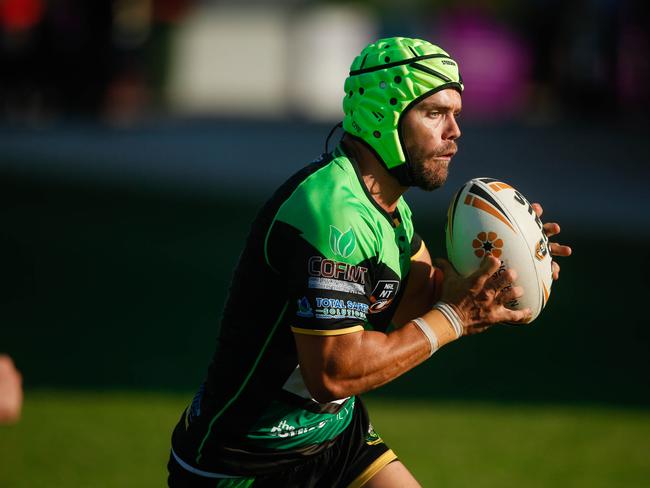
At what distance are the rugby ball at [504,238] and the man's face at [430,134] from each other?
14.3 inches

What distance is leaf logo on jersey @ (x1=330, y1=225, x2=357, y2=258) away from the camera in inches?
172

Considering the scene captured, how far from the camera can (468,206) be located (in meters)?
5.15

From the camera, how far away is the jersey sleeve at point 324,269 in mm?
4340

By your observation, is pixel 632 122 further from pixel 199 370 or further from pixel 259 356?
pixel 259 356

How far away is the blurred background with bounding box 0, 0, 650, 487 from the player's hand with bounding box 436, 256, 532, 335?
88 centimetres

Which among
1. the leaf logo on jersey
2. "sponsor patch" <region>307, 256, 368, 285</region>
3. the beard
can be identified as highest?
the beard

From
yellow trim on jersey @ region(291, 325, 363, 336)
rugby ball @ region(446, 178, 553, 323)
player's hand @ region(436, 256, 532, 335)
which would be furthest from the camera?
rugby ball @ region(446, 178, 553, 323)

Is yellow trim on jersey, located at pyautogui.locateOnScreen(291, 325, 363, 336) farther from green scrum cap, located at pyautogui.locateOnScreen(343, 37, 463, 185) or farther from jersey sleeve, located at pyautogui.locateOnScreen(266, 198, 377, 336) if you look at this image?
green scrum cap, located at pyautogui.locateOnScreen(343, 37, 463, 185)

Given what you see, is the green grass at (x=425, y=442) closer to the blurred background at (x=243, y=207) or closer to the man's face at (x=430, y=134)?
the blurred background at (x=243, y=207)

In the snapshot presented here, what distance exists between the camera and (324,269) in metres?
4.36

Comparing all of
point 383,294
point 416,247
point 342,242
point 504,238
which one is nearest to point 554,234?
point 504,238

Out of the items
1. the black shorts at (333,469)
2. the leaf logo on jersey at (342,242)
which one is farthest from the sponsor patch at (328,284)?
the black shorts at (333,469)

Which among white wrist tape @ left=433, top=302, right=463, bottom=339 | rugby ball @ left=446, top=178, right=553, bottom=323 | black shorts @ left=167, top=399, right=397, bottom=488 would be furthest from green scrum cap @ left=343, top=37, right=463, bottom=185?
black shorts @ left=167, top=399, right=397, bottom=488

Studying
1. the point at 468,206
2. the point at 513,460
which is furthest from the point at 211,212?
the point at 468,206
